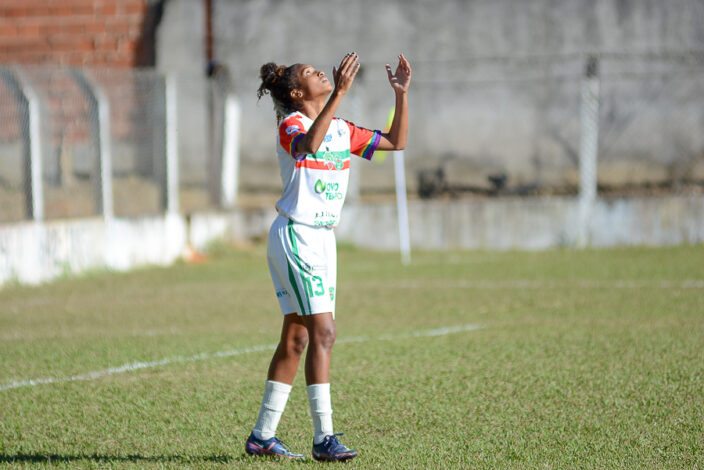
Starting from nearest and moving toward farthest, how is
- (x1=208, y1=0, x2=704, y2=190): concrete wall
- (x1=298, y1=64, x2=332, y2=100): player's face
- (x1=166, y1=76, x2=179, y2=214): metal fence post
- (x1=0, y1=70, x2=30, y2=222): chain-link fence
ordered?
(x1=298, y1=64, x2=332, y2=100): player's face < (x1=0, y1=70, x2=30, y2=222): chain-link fence < (x1=166, y1=76, x2=179, y2=214): metal fence post < (x1=208, y1=0, x2=704, y2=190): concrete wall

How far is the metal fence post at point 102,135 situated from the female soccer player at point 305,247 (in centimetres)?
925

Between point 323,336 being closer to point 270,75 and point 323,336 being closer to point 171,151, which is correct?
point 270,75

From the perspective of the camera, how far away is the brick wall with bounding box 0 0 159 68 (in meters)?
20.6

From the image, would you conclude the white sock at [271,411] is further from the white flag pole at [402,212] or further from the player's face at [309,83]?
the white flag pole at [402,212]

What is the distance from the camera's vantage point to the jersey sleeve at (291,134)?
5.20m

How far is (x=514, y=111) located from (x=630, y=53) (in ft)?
6.64

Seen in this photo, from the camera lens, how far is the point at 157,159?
1620cm

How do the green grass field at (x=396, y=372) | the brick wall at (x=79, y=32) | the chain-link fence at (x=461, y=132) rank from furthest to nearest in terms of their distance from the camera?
the brick wall at (x=79, y=32) < the chain-link fence at (x=461, y=132) < the green grass field at (x=396, y=372)

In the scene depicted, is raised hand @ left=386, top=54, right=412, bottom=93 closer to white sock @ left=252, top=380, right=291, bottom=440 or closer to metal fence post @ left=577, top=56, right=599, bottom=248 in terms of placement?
white sock @ left=252, top=380, right=291, bottom=440

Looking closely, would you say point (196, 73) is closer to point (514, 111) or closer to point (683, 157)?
point (514, 111)

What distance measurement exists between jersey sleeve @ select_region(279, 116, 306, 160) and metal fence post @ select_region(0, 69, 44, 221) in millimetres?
8343

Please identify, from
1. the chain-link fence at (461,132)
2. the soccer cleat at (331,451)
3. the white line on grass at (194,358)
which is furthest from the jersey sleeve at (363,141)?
the chain-link fence at (461,132)

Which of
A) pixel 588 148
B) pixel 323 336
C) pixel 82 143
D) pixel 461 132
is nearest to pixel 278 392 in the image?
pixel 323 336

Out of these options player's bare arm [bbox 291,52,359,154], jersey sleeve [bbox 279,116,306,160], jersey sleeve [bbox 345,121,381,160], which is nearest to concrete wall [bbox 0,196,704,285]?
jersey sleeve [bbox 345,121,381,160]
